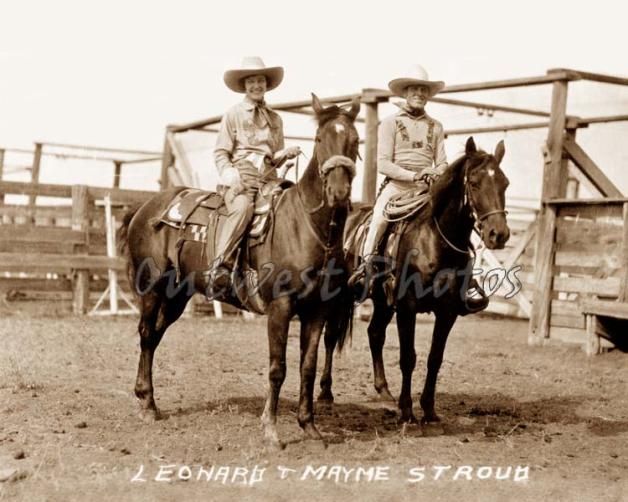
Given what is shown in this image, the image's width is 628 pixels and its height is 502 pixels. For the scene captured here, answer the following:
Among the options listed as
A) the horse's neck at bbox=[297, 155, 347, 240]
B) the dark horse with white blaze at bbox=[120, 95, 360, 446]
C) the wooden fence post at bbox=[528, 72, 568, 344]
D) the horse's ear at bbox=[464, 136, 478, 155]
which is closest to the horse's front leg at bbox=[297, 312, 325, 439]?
the dark horse with white blaze at bbox=[120, 95, 360, 446]

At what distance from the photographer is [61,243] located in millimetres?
14633

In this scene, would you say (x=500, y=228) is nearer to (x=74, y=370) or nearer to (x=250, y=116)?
(x=250, y=116)

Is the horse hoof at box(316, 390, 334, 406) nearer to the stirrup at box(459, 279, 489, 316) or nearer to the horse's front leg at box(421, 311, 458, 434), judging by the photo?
the horse's front leg at box(421, 311, 458, 434)

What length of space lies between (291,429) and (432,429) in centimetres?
118

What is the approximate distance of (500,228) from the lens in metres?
→ 6.23

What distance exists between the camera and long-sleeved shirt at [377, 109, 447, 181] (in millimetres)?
7512

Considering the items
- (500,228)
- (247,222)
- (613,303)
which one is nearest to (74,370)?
(247,222)

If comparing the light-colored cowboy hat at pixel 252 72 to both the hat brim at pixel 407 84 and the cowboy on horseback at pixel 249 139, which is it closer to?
the cowboy on horseback at pixel 249 139

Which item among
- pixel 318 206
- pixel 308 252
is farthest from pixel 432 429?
pixel 318 206

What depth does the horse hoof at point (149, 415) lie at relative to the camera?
22.9 ft

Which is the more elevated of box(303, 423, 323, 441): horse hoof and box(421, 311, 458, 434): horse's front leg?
box(421, 311, 458, 434): horse's front leg

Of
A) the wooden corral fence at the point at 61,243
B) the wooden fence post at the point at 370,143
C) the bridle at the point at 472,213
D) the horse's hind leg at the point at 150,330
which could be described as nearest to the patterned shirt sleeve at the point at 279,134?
Answer: the bridle at the point at 472,213

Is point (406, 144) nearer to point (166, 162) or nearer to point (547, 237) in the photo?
point (547, 237)

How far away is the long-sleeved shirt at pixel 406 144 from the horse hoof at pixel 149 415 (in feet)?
9.76
